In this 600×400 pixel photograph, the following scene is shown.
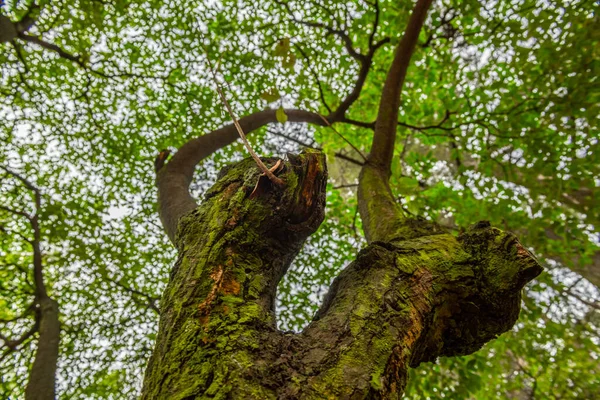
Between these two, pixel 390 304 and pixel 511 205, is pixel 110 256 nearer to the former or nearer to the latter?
pixel 390 304

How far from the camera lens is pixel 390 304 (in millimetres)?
1217

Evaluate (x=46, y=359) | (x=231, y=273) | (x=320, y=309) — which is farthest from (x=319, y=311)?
(x=46, y=359)

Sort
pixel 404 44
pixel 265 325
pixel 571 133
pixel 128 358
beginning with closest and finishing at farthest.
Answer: pixel 265 325 → pixel 404 44 → pixel 571 133 → pixel 128 358

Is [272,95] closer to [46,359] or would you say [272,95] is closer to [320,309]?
[320,309]

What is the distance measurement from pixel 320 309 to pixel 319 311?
16 millimetres

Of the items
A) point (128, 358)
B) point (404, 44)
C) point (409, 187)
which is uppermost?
point (404, 44)

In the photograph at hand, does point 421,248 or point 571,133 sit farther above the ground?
point 571,133

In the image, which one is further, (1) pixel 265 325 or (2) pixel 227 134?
(2) pixel 227 134

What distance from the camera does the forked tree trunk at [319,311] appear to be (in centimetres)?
98

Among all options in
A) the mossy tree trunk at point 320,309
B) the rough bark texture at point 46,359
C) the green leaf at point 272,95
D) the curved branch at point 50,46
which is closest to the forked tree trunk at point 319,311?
the mossy tree trunk at point 320,309

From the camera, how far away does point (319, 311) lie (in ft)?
4.74

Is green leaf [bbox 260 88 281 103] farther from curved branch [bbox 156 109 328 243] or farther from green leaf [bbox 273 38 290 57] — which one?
curved branch [bbox 156 109 328 243]

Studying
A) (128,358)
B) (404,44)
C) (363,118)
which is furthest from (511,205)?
(128,358)

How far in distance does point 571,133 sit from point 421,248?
417 cm
